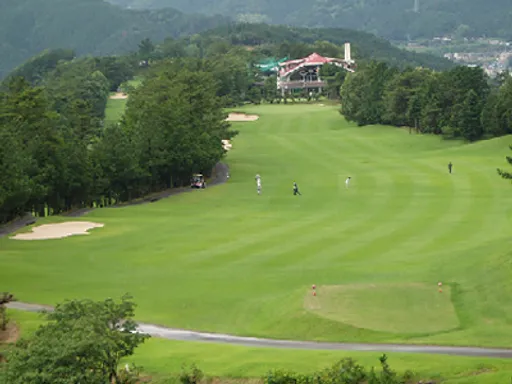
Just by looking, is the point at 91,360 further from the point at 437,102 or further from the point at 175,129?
the point at 437,102

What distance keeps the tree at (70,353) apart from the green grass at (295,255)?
10196 millimetres

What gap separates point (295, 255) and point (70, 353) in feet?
84.0

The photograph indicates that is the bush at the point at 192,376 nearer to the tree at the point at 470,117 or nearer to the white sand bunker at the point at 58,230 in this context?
the white sand bunker at the point at 58,230

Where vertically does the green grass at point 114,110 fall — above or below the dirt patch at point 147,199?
above

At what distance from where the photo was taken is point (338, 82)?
18200 centimetres

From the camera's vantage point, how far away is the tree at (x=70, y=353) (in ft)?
77.5

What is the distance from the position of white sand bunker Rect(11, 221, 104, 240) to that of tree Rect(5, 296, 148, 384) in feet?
95.1

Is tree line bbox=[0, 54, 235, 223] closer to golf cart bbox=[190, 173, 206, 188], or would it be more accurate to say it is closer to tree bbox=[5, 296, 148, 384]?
golf cart bbox=[190, 173, 206, 188]

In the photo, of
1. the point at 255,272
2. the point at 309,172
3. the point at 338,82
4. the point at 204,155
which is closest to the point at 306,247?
the point at 255,272

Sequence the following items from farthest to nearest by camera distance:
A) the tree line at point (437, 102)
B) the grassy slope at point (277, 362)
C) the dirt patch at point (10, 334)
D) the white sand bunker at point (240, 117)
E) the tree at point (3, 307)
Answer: the white sand bunker at point (240, 117) → the tree line at point (437, 102) → the tree at point (3, 307) → the dirt patch at point (10, 334) → the grassy slope at point (277, 362)

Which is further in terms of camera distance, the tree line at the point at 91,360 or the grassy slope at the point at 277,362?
the grassy slope at the point at 277,362

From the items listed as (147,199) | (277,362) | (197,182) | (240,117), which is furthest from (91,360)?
(240,117)

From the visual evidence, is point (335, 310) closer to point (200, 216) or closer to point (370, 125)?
point (200, 216)

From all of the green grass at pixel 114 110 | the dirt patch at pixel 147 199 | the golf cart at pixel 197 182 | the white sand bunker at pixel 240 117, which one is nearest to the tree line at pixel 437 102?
the white sand bunker at pixel 240 117
